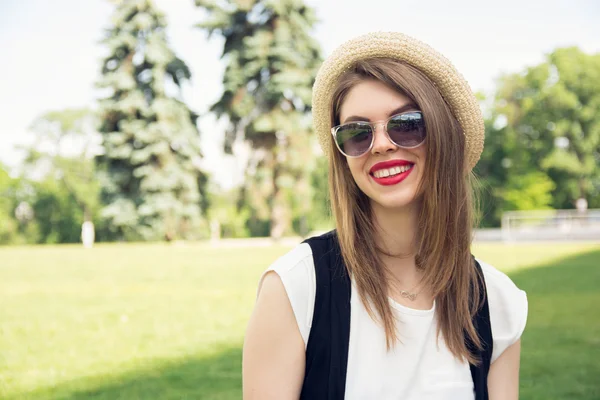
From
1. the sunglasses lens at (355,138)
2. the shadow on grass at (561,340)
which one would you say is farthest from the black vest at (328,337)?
the shadow on grass at (561,340)

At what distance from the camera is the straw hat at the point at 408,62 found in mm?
1665

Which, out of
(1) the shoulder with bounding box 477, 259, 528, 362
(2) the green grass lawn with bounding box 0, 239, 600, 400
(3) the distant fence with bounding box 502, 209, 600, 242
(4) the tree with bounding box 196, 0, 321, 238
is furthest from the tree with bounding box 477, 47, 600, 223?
(1) the shoulder with bounding box 477, 259, 528, 362

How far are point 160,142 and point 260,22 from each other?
7728 mm

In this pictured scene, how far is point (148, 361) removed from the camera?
4.62 m

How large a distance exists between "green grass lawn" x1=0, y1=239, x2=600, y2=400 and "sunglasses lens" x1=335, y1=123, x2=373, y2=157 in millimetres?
2440

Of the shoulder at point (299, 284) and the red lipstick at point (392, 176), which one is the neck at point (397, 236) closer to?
the red lipstick at point (392, 176)

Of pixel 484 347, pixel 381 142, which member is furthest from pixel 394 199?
pixel 484 347

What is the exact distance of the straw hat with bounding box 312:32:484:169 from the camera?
167 cm

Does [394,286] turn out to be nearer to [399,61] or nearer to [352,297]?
[352,297]

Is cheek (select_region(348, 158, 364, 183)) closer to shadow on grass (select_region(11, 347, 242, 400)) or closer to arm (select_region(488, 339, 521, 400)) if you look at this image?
arm (select_region(488, 339, 521, 400))

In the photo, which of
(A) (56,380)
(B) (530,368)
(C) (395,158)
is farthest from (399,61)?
(A) (56,380)

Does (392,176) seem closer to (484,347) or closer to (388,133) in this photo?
(388,133)

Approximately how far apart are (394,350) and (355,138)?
604mm

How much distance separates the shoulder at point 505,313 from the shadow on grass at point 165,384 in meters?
2.27
